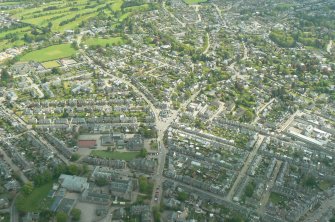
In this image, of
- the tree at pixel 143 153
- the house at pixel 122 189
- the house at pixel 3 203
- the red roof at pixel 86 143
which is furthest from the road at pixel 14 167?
the tree at pixel 143 153

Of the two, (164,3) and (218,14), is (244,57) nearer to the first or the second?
A: (218,14)

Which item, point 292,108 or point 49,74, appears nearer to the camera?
point 292,108

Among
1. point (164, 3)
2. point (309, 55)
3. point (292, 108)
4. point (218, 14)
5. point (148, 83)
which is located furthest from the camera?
point (164, 3)

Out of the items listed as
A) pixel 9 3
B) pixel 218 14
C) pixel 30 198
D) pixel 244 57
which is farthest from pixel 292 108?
pixel 9 3

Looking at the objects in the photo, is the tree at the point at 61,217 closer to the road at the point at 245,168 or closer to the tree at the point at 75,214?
the tree at the point at 75,214

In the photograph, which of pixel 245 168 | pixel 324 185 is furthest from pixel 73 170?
pixel 324 185

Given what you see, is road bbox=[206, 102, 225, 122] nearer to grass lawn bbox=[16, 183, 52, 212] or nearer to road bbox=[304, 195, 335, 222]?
road bbox=[304, 195, 335, 222]
